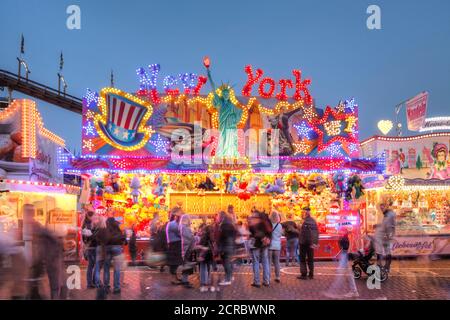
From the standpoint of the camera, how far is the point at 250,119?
20.4 meters

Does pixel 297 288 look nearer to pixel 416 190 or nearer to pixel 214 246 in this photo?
pixel 214 246

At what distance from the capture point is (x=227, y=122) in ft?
66.1

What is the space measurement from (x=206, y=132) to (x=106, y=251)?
9.82m

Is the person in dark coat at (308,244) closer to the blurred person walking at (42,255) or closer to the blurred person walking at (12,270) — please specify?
the blurred person walking at (42,255)

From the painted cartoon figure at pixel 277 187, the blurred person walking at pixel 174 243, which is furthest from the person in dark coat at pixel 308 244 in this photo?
the painted cartoon figure at pixel 277 187

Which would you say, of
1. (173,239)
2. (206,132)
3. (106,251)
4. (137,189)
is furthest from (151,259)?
(206,132)

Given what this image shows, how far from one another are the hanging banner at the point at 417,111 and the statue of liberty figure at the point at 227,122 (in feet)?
27.0

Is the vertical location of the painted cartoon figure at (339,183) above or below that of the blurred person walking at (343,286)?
above

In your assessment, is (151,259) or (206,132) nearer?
(151,259)

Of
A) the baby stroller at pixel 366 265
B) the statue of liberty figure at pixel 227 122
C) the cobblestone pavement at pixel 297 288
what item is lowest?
the cobblestone pavement at pixel 297 288

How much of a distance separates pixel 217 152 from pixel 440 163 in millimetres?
9012

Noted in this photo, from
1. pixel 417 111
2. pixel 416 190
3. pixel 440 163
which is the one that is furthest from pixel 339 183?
pixel 417 111

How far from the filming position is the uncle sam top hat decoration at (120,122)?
65.1 ft
